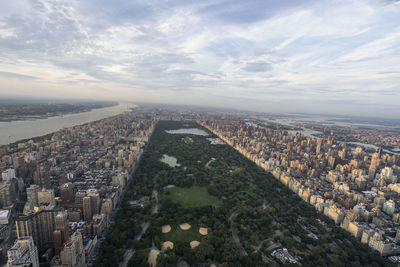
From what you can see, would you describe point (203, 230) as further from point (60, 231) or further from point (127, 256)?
point (60, 231)

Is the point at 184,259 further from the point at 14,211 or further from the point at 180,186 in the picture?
the point at 14,211

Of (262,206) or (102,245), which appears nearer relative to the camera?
(102,245)

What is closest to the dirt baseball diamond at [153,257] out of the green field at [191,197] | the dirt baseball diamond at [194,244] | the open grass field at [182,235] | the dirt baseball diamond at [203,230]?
the open grass field at [182,235]

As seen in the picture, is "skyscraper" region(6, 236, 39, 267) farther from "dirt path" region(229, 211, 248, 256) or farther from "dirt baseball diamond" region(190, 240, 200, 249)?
"dirt path" region(229, 211, 248, 256)

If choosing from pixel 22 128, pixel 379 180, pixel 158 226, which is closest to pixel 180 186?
pixel 158 226

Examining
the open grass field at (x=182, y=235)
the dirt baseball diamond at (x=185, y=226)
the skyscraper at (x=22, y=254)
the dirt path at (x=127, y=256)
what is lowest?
the dirt path at (x=127, y=256)

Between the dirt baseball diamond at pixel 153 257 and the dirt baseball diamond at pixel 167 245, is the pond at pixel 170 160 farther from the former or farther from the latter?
the dirt baseball diamond at pixel 153 257
